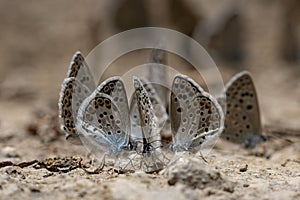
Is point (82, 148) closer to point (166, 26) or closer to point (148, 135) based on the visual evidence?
point (148, 135)

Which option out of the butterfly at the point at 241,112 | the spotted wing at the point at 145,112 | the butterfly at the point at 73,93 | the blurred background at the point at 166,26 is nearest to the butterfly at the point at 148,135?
the spotted wing at the point at 145,112

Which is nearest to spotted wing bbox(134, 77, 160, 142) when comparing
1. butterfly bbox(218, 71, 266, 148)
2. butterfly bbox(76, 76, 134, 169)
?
butterfly bbox(76, 76, 134, 169)

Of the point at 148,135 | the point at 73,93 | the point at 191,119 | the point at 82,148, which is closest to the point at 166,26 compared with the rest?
the point at 82,148

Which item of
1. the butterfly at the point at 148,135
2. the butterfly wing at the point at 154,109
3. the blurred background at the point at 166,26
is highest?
the blurred background at the point at 166,26

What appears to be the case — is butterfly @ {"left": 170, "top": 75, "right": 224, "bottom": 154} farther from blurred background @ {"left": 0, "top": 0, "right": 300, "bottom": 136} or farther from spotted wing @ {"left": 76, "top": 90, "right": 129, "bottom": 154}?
blurred background @ {"left": 0, "top": 0, "right": 300, "bottom": 136}

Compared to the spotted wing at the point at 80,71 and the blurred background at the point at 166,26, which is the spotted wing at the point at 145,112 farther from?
the blurred background at the point at 166,26

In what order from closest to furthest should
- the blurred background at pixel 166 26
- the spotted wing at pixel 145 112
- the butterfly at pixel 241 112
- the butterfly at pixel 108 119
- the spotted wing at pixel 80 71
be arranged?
the spotted wing at pixel 145 112
the butterfly at pixel 108 119
the spotted wing at pixel 80 71
the butterfly at pixel 241 112
the blurred background at pixel 166 26
